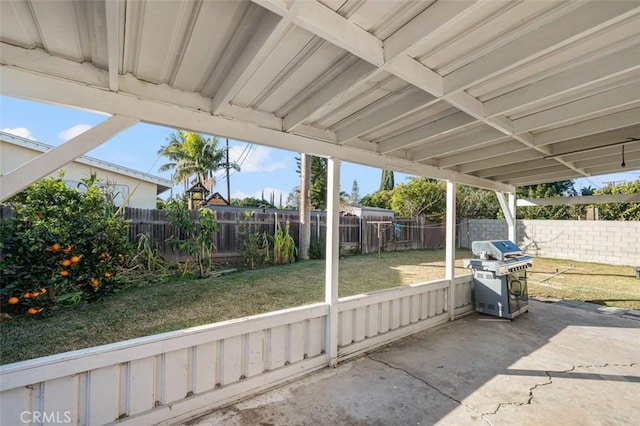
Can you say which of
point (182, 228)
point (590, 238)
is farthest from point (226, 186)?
point (590, 238)

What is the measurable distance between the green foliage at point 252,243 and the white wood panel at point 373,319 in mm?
4238

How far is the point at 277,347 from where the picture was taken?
8.15ft

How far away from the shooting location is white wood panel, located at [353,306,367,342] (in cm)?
306

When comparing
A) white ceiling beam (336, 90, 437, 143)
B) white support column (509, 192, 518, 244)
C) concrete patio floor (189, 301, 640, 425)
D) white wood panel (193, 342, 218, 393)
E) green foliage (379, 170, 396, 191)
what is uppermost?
green foliage (379, 170, 396, 191)

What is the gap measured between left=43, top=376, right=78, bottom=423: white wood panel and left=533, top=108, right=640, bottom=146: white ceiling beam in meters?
4.35

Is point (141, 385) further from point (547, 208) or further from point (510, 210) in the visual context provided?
point (547, 208)

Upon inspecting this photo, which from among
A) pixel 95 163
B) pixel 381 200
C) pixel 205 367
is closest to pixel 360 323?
pixel 205 367

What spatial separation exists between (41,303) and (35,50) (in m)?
3.19

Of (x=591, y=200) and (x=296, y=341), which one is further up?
(x=591, y=200)

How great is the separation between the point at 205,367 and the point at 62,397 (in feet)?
2.57

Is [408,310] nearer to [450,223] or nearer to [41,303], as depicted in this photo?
[450,223]

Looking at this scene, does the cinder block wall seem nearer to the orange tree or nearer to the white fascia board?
the orange tree

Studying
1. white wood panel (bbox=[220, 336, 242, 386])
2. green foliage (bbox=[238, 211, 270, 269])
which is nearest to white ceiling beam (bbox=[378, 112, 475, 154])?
white wood panel (bbox=[220, 336, 242, 386])

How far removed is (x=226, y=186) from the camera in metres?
19.9
